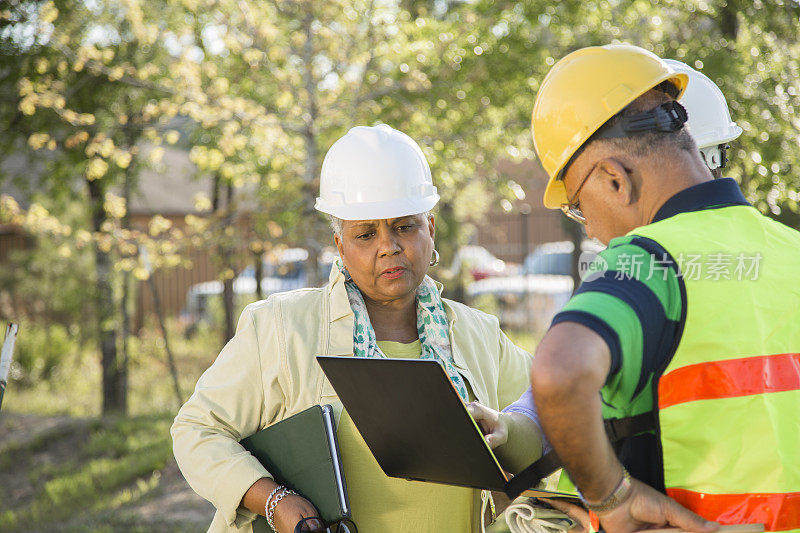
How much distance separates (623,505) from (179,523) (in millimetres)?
5348

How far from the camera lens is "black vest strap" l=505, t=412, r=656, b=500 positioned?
1.58 m

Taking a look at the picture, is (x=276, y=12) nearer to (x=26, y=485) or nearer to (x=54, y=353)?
(x=26, y=485)

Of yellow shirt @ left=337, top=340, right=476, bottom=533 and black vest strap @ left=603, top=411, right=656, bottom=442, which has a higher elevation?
black vest strap @ left=603, top=411, right=656, bottom=442

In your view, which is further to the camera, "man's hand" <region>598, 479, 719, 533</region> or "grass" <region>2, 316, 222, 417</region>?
"grass" <region>2, 316, 222, 417</region>

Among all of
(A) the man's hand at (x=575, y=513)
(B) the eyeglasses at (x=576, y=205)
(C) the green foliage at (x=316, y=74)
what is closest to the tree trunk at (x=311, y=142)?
(C) the green foliage at (x=316, y=74)

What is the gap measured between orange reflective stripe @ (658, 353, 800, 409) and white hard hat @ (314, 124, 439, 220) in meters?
1.29

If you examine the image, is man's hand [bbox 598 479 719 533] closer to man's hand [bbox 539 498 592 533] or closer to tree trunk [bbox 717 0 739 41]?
man's hand [bbox 539 498 592 533]

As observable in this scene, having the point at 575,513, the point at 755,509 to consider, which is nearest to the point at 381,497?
the point at 575,513

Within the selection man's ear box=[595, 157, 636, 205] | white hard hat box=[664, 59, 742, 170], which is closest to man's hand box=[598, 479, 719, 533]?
man's ear box=[595, 157, 636, 205]

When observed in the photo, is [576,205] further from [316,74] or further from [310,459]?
[316,74]

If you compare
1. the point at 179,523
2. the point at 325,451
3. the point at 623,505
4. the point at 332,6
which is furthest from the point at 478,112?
the point at 623,505

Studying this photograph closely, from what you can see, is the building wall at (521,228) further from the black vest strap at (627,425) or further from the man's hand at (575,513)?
the black vest strap at (627,425)

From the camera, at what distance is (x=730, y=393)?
4.86 ft

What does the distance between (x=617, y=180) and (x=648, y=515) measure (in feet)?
2.30
